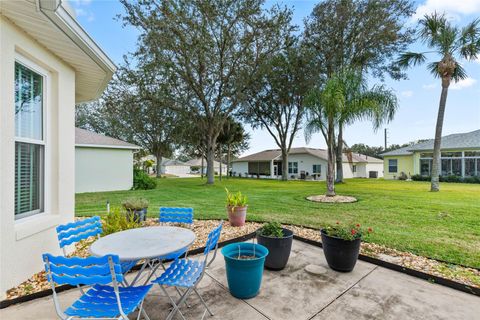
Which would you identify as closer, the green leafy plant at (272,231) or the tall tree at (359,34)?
the green leafy plant at (272,231)

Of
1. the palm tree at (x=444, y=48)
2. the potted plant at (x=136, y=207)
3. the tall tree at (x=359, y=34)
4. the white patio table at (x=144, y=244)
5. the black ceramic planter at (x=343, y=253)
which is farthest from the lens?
the tall tree at (x=359, y=34)

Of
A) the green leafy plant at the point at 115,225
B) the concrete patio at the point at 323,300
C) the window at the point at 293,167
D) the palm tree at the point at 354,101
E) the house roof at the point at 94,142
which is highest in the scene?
the palm tree at the point at 354,101

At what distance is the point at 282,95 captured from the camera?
21.0 m

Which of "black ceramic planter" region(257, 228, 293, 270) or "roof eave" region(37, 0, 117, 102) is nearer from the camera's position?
"roof eave" region(37, 0, 117, 102)

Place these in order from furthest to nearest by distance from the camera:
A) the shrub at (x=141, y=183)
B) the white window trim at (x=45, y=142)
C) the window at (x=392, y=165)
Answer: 1. the window at (x=392, y=165)
2. the shrub at (x=141, y=183)
3. the white window trim at (x=45, y=142)

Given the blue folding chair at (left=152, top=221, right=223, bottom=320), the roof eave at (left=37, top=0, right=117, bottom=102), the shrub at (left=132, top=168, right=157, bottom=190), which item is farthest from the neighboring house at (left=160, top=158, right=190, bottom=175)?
the blue folding chair at (left=152, top=221, right=223, bottom=320)

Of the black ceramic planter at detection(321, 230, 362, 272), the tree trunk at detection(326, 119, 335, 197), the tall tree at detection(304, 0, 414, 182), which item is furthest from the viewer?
the tall tree at detection(304, 0, 414, 182)

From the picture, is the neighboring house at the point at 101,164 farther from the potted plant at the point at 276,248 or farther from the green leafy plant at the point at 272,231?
the potted plant at the point at 276,248

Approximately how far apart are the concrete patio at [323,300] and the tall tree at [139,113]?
15158 millimetres

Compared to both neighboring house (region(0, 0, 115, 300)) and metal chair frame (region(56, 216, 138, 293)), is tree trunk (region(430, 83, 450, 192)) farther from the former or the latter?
neighboring house (region(0, 0, 115, 300))

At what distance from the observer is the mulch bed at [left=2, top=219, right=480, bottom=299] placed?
9.74 ft

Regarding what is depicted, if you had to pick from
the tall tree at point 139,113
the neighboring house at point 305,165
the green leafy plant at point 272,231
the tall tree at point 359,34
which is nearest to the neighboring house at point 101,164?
the tall tree at point 139,113

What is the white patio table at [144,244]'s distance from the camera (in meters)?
2.21

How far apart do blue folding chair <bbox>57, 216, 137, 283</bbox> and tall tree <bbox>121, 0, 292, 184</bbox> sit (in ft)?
44.6
